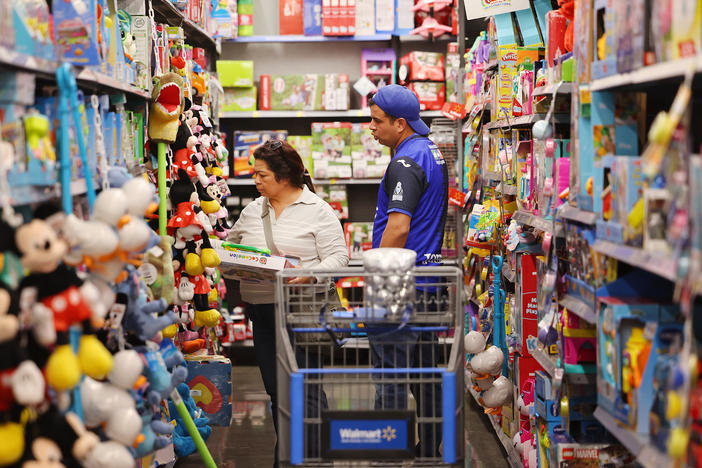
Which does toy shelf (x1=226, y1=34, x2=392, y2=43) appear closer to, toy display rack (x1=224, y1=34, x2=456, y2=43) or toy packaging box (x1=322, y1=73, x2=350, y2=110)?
toy display rack (x1=224, y1=34, x2=456, y2=43)

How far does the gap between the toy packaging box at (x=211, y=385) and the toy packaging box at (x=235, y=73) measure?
271cm

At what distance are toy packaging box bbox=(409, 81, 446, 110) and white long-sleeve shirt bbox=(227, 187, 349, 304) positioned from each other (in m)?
2.75

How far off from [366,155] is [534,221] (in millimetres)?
3076

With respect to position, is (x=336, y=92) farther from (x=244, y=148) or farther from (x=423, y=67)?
(x=244, y=148)

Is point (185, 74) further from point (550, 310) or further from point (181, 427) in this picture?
point (550, 310)

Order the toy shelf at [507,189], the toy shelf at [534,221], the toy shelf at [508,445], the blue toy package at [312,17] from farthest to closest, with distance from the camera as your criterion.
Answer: the blue toy package at [312,17]
the toy shelf at [507,189]
the toy shelf at [508,445]
the toy shelf at [534,221]

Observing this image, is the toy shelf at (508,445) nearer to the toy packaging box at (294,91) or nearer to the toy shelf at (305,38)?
the toy packaging box at (294,91)

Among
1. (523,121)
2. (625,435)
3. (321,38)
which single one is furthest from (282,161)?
(321,38)

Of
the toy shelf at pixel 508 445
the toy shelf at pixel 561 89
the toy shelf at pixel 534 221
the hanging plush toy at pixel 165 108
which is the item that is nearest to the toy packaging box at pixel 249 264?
the hanging plush toy at pixel 165 108

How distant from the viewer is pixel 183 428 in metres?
4.15

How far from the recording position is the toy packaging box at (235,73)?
6414 mm

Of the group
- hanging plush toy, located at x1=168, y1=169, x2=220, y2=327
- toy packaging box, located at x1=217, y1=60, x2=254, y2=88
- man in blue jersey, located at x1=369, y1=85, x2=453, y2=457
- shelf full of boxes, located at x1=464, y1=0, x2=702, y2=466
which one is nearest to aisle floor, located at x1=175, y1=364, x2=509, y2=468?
shelf full of boxes, located at x1=464, y1=0, x2=702, y2=466

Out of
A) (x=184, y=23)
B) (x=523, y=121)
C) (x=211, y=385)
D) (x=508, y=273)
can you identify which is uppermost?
(x=184, y=23)

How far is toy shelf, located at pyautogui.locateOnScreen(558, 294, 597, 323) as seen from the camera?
2.79m
